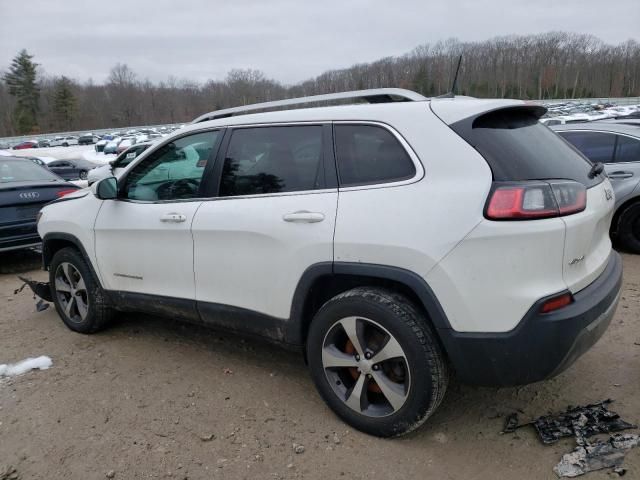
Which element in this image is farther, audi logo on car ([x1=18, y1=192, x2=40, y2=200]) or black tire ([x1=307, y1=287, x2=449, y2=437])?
audi logo on car ([x1=18, y1=192, x2=40, y2=200])

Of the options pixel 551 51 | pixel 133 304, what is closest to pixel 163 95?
pixel 551 51

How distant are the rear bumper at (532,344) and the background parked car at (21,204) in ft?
19.1

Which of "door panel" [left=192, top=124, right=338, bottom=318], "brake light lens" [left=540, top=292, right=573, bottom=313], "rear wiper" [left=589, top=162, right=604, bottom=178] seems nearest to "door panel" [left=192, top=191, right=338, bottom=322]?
"door panel" [left=192, top=124, right=338, bottom=318]

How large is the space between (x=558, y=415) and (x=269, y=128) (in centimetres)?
236

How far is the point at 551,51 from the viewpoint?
110062 mm

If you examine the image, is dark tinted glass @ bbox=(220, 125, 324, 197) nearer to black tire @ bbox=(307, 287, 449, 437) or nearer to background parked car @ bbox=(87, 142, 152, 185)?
black tire @ bbox=(307, 287, 449, 437)

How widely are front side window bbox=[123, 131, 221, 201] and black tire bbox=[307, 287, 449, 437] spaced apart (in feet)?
4.30

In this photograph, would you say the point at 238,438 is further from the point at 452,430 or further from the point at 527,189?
the point at 527,189

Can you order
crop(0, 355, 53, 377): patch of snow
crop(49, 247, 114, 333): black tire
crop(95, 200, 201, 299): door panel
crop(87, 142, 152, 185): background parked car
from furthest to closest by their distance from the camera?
crop(87, 142, 152, 185): background parked car → crop(49, 247, 114, 333): black tire → crop(0, 355, 53, 377): patch of snow → crop(95, 200, 201, 299): door panel

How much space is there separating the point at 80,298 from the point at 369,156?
9.70 feet

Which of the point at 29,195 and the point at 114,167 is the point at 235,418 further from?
the point at 114,167

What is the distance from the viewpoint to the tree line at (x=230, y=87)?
9069cm

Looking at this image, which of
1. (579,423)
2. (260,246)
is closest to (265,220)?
(260,246)

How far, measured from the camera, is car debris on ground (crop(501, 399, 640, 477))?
96.0 inches
